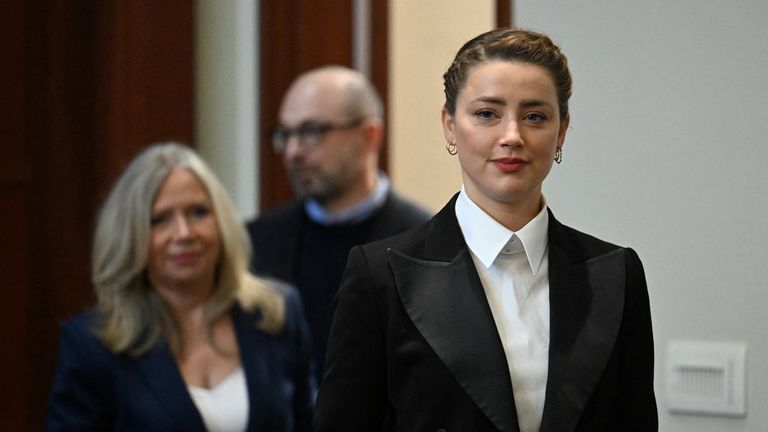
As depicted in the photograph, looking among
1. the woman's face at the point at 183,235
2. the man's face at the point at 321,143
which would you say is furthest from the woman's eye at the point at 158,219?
the man's face at the point at 321,143

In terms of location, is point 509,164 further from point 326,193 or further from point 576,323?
point 326,193

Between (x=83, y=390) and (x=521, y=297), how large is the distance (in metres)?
1.38

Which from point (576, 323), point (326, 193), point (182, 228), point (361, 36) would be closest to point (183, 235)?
point (182, 228)

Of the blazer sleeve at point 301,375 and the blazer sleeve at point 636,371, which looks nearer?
the blazer sleeve at point 636,371

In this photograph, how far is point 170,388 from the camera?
2.02 meters

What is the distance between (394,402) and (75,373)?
134cm

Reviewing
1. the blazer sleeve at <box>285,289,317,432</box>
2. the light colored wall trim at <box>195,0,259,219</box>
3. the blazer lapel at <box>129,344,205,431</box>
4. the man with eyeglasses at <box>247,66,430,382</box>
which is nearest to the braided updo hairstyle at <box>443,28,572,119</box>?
the blazer lapel at <box>129,344,205,431</box>

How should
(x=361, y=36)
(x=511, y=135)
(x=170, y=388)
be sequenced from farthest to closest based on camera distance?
(x=361, y=36)
(x=170, y=388)
(x=511, y=135)

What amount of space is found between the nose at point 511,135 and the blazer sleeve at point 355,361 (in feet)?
0.42

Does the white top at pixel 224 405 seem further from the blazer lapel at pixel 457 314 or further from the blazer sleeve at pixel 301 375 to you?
the blazer lapel at pixel 457 314

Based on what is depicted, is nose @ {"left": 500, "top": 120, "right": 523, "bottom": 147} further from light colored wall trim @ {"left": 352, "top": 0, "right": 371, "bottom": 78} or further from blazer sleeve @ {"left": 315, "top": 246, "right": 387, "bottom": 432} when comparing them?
light colored wall trim @ {"left": 352, "top": 0, "right": 371, "bottom": 78}

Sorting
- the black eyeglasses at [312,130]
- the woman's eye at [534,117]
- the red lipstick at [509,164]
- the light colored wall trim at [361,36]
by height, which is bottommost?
the black eyeglasses at [312,130]

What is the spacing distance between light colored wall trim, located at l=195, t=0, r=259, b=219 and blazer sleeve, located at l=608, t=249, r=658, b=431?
2.38 meters

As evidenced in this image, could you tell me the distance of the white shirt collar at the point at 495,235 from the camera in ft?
2.54
